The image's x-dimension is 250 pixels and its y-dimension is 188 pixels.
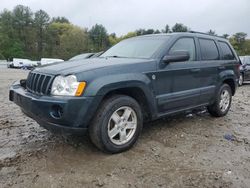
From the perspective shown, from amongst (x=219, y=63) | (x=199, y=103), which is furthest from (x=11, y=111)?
(x=219, y=63)

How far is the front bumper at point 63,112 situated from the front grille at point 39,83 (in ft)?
0.36

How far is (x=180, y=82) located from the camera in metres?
4.41

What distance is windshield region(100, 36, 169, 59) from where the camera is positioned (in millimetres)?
4309

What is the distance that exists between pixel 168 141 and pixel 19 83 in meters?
2.56

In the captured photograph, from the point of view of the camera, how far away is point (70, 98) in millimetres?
3143

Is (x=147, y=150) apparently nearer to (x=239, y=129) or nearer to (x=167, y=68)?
(x=167, y=68)

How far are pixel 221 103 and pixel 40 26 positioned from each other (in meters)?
76.4

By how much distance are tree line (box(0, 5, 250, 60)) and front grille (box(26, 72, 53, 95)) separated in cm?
6291

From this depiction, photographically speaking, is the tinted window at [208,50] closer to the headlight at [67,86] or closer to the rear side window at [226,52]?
the rear side window at [226,52]

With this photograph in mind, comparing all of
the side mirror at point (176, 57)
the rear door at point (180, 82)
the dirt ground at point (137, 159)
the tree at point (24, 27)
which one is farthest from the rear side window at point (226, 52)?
the tree at point (24, 27)

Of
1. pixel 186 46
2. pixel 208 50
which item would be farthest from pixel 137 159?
pixel 208 50

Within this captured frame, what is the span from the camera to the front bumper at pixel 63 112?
3140mm

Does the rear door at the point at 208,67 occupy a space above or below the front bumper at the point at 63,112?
above

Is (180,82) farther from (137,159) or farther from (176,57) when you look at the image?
(137,159)
